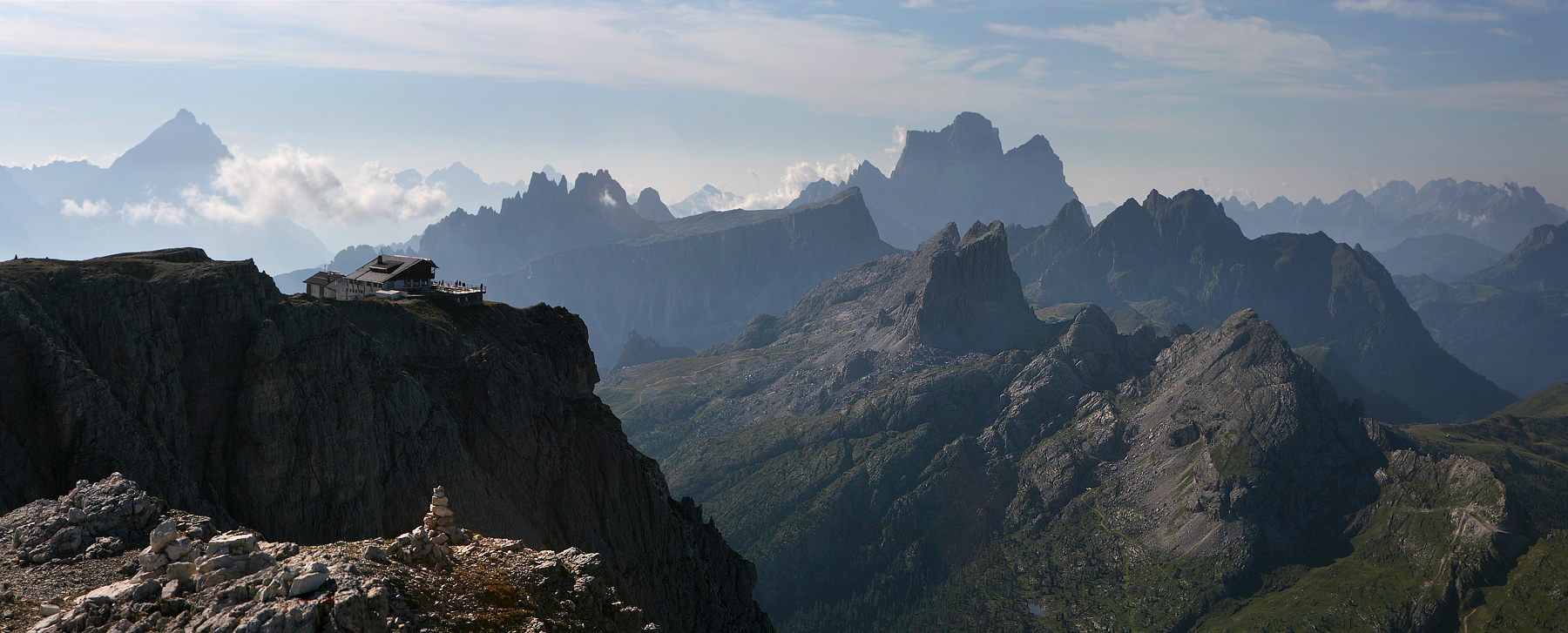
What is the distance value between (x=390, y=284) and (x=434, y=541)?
7021cm

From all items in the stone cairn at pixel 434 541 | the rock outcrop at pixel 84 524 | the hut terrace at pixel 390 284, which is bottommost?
the stone cairn at pixel 434 541

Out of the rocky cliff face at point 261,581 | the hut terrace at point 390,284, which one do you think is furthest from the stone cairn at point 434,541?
the hut terrace at point 390,284

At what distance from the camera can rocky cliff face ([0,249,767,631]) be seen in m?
55.7

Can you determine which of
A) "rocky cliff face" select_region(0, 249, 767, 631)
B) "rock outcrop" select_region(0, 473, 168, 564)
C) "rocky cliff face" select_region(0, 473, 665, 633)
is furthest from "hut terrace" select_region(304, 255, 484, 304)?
"rocky cliff face" select_region(0, 473, 665, 633)

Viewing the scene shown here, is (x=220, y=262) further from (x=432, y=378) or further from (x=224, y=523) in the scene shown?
(x=224, y=523)

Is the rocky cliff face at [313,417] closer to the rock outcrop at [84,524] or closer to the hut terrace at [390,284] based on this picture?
the hut terrace at [390,284]

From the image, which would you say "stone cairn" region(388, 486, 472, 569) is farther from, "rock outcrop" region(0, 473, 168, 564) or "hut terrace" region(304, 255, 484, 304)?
"hut terrace" region(304, 255, 484, 304)

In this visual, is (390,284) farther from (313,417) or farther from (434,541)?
(434,541)

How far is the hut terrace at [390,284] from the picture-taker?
324 feet

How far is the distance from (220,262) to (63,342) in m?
16.7

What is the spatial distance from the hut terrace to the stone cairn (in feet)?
193

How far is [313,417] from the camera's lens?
6994 cm

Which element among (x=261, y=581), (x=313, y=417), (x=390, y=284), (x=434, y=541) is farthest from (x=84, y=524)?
(x=390, y=284)

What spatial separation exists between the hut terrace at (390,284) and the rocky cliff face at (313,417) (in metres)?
4.40
